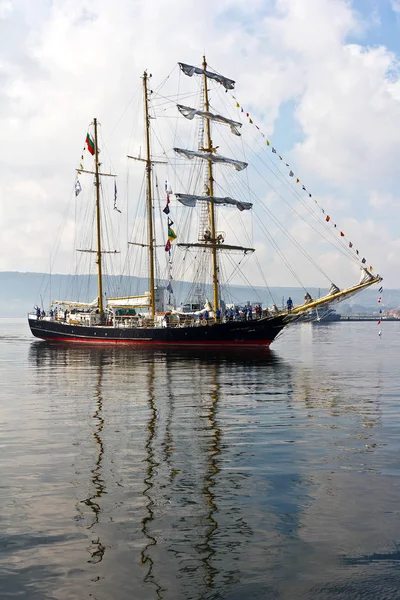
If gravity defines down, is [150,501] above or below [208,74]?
below

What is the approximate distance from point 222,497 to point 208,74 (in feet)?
221

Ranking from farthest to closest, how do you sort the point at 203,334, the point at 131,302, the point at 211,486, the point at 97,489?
the point at 131,302 → the point at 203,334 → the point at 211,486 → the point at 97,489

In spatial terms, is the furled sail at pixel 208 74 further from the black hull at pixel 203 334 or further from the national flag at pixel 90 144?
the black hull at pixel 203 334

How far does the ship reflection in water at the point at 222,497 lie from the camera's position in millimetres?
8336

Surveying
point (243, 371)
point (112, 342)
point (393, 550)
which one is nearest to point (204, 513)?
point (393, 550)

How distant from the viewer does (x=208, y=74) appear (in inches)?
2842

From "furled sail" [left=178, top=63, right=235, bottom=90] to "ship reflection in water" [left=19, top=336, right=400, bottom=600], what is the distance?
178 ft

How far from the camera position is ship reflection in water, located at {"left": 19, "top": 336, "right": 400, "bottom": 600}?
27.3ft

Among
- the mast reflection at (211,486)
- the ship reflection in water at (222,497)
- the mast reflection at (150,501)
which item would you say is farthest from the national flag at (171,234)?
the mast reflection at (150,501)

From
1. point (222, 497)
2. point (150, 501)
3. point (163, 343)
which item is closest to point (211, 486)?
point (222, 497)

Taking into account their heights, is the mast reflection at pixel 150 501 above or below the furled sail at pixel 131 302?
below

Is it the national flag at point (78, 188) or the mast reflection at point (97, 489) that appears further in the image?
the national flag at point (78, 188)

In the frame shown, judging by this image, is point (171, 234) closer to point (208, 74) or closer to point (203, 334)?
point (203, 334)

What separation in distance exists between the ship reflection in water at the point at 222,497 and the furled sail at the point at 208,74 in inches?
2132
